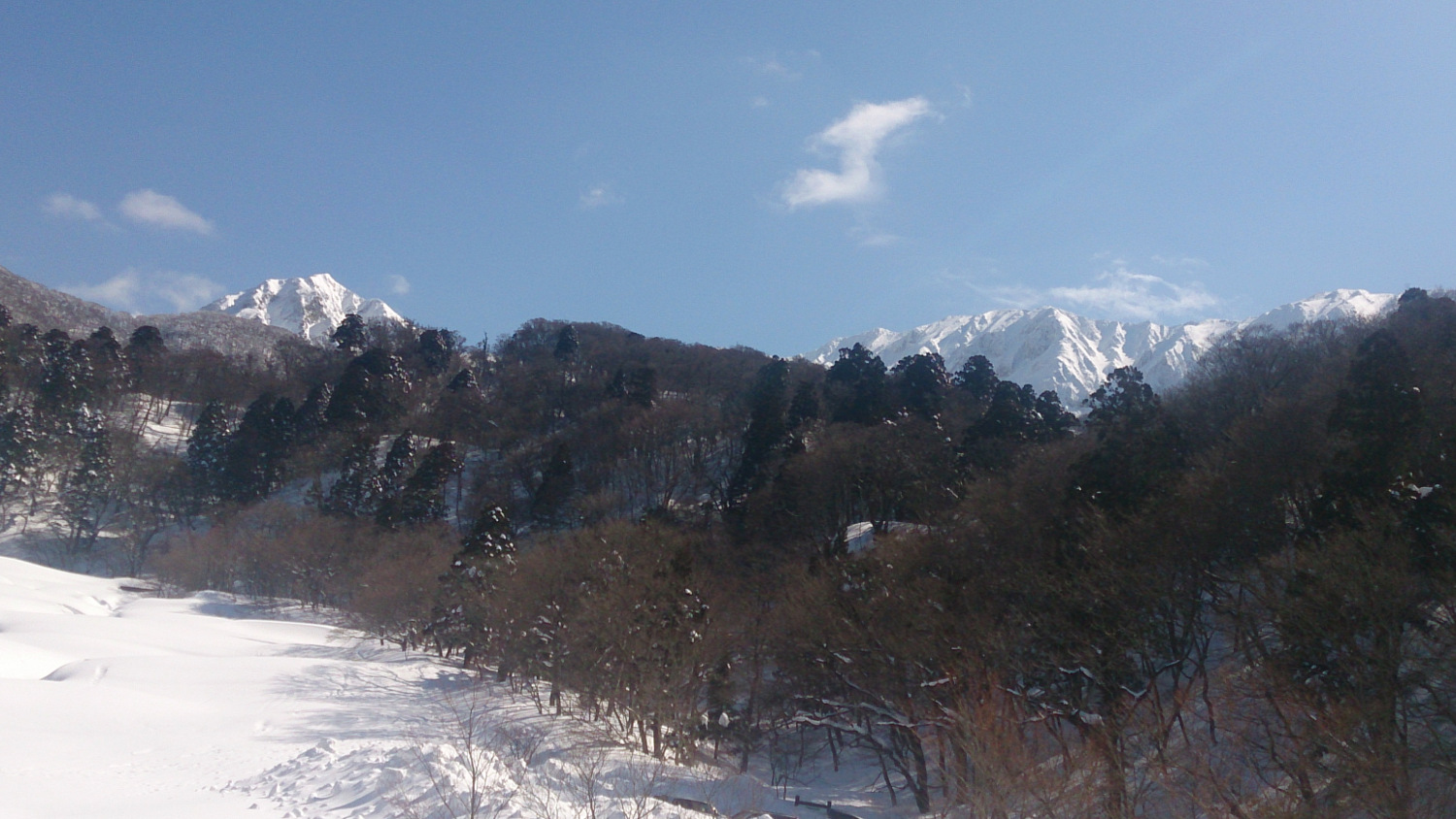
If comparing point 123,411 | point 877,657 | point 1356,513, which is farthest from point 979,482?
point 123,411

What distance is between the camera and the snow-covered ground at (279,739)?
490 inches

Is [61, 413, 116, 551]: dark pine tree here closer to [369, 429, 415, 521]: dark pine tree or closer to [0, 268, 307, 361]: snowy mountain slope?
[369, 429, 415, 521]: dark pine tree

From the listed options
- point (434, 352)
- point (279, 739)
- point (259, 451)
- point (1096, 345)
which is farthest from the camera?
point (1096, 345)

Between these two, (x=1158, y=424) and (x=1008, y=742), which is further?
(x=1158, y=424)

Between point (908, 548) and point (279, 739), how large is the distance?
61.2ft

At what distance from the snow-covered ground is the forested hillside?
330cm

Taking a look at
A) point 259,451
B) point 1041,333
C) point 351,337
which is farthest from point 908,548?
point 1041,333

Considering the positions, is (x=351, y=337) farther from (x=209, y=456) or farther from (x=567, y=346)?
(x=209, y=456)

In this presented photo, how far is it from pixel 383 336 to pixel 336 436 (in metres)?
29.9

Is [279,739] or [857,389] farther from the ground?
[857,389]

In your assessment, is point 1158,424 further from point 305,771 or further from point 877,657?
point 305,771

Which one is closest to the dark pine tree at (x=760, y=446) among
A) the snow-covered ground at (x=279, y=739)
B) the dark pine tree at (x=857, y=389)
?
the dark pine tree at (x=857, y=389)

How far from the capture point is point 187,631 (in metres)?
33.3

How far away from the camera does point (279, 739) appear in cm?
1780
